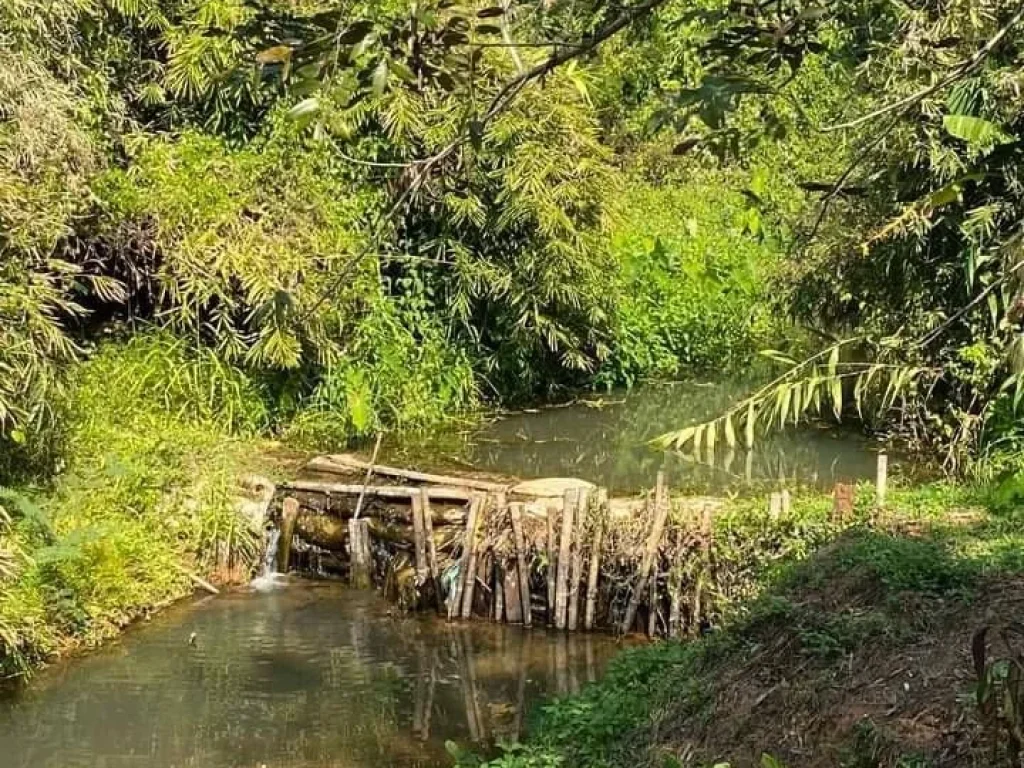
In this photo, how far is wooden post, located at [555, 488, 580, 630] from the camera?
7535 mm

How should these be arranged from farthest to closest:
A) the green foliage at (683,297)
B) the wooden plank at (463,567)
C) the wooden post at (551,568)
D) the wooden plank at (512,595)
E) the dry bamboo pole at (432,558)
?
1. the green foliage at (683,297)
2. the dry bamboo pole at (432,558)
3. the wooden plank at (463,567)
4. the wooden plank at (512,595)
5. the wooden post at (551,568)

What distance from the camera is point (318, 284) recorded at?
10414 mm

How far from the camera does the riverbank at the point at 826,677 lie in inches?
143

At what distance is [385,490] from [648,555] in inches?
85.8

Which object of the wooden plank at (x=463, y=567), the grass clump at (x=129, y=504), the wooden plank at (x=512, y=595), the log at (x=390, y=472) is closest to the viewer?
the grass clump at (x=129, y=504)

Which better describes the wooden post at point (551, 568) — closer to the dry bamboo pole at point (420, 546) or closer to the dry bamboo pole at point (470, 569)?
the dry bamboo pole at point (470, 569)

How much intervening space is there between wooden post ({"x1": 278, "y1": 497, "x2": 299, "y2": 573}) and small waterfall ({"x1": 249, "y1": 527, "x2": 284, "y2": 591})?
32 millimetres

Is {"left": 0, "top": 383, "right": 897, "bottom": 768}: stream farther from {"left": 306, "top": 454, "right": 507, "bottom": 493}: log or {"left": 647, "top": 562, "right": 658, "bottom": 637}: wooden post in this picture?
{"left": 306, "top": 454, "right": 507, "bottom": 493}: log

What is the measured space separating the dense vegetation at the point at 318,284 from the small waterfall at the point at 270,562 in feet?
0.67

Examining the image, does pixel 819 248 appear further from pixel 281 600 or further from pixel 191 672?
pixel 191 672

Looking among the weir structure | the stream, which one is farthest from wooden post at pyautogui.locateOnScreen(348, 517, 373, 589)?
the stream

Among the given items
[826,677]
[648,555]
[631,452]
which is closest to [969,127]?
[826,677]

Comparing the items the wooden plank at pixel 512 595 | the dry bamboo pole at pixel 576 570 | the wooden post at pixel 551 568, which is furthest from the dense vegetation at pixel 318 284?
the wooden plank at pixel 512 595

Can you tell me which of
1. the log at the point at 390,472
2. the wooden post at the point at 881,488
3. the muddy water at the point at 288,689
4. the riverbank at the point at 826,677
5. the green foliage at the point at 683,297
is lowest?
the muddy water at the point at 288,689
